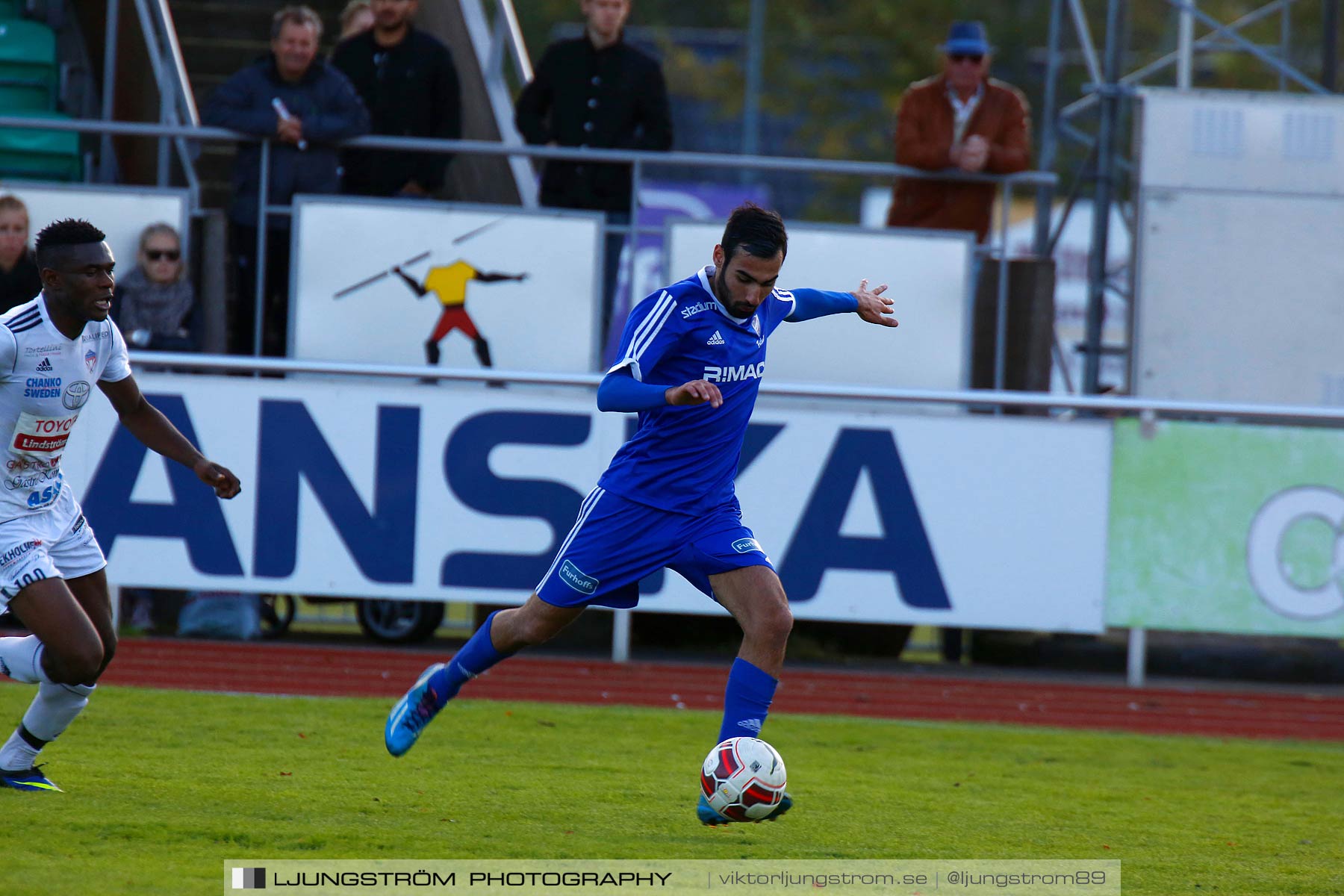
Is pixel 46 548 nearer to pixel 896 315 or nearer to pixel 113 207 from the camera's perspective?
pixel 113 207

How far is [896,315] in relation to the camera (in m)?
11.4

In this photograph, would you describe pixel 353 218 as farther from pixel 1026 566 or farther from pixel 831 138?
pixel 831 138

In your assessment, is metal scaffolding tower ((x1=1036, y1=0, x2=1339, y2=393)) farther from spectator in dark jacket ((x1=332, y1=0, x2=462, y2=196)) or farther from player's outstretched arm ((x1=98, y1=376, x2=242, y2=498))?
player's outstretched arm ((x1=98, y1=376, x2=242, y2=498))

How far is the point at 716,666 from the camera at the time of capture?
10914 mm

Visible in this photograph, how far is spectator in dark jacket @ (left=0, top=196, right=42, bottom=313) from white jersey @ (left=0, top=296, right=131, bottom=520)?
178 inches

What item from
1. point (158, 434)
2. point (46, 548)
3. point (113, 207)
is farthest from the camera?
point (113, 207)

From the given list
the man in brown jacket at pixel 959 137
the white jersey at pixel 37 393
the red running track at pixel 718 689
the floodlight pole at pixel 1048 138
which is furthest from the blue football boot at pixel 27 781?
the floodlight pole at pixel 1048 138

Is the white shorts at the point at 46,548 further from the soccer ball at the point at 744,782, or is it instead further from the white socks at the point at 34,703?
the soccer ball at the point at 744,782

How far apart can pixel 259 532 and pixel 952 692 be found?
4249 millimetres

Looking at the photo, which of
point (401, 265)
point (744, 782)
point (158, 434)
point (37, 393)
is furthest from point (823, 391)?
point (37, 393)

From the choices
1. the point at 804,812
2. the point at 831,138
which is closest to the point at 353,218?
the point at 804,812

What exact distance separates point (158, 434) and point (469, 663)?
145 cm

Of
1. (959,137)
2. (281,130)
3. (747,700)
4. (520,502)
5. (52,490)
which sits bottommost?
(747,700)

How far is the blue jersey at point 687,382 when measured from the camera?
5.93 meters
